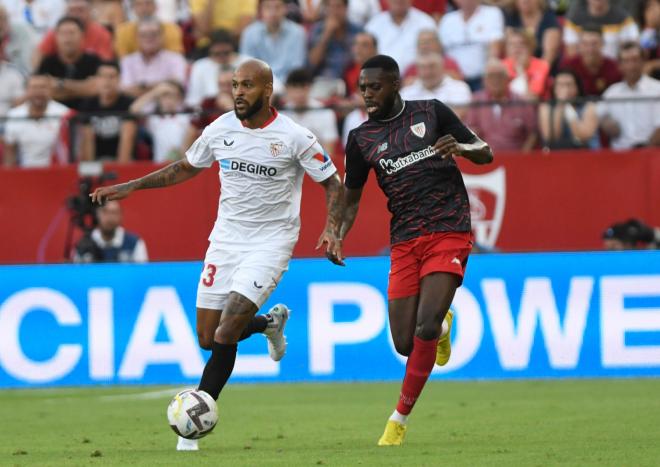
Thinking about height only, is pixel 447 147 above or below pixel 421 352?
above

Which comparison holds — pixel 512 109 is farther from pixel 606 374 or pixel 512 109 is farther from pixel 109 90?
pixel 109 90

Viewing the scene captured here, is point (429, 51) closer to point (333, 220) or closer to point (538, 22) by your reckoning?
point (538, 22)

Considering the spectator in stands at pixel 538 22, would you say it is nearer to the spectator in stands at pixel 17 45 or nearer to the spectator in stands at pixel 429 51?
the spectator in stands at pixel 429 51

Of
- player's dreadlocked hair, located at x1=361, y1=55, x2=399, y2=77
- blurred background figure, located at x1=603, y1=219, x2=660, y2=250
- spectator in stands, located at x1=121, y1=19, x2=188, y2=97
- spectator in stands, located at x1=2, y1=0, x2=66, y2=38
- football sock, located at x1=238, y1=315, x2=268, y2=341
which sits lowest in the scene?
blurred background figure, located at x1=603, y1=219, x2=660, y2=250

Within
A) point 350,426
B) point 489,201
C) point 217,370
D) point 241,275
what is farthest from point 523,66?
point 217,370

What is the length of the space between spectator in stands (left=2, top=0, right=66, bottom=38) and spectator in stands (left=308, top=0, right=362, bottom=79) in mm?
3937

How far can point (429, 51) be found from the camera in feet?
57.1

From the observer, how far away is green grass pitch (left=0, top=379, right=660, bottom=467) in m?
8.60

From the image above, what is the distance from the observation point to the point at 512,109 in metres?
16.3

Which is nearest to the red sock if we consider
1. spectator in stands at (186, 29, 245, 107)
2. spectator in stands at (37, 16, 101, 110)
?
spectator in stands at (186, 29, 245, 107)

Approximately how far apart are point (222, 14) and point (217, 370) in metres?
11.2

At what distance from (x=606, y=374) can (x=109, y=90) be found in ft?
23.7

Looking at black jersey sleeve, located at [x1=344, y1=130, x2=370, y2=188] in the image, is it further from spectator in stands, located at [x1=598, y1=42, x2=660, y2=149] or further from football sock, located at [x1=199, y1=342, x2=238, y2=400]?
spectator in stands, located at [x1=598, y1=42, x2=660, y2=149]

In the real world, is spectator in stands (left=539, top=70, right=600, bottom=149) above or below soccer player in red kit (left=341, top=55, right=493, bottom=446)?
below
